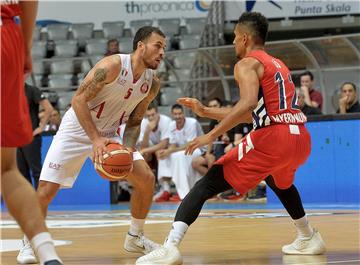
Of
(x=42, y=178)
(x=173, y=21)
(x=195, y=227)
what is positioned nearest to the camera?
(x=42, y=178)

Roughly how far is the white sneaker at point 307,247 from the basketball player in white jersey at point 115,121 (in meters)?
1.09

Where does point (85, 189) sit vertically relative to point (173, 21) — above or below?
below

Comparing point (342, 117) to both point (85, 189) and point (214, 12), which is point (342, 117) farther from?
point (214, 12)

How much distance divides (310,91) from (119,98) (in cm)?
778

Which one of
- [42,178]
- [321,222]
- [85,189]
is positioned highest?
[42,178]

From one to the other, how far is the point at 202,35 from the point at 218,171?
14.1 m

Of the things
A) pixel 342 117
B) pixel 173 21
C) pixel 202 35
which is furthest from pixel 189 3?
pixel 342 117

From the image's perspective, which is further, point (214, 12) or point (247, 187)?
point (214, 12)

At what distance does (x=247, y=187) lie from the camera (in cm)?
631

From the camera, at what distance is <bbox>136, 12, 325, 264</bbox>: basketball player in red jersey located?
20.3 feet

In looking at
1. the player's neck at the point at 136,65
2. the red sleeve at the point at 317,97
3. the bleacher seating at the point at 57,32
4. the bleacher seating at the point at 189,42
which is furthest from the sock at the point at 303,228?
the bleacher seating at the point at 57,32

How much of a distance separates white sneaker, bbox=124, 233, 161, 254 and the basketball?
0.79 metres

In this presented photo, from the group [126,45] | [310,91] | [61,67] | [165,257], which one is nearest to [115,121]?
[165,257]

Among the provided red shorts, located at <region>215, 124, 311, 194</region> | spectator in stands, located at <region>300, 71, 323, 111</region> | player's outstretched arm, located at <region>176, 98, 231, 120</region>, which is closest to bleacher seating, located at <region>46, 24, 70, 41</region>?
spectator in stands, located at <region>300, 71, 323, 111</region>
